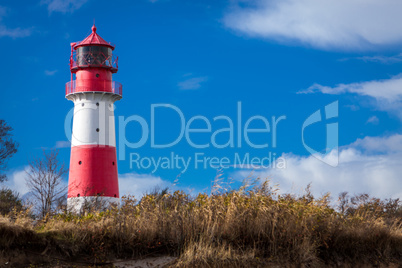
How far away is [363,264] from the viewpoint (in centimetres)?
1433

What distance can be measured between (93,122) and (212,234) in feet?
67.2

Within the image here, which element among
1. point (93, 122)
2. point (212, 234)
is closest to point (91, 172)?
point (93, 122)

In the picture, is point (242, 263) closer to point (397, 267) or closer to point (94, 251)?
point (94, 251)

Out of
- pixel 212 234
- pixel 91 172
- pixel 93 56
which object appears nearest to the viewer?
pixel 212 234

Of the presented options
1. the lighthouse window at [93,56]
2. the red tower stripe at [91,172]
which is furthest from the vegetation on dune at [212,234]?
the lighthouse window at [93,56]

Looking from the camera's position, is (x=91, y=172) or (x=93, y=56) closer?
(x=91, y=172)

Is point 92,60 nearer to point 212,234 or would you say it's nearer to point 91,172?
point 91,172

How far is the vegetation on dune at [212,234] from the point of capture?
A: 484 inches

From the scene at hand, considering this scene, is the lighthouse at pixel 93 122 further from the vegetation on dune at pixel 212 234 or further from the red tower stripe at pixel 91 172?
the vegetation on dune at pixel 212 234

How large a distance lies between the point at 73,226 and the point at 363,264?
8060mm

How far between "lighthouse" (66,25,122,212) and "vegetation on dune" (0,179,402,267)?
16.1 meters

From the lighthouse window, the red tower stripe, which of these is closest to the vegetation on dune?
the red tower stripe

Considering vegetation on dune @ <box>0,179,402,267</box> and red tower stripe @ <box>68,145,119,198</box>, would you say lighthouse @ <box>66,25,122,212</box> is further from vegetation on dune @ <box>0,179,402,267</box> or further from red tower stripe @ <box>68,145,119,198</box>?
vegetation on dune @ <box>0,179,402,267</box>

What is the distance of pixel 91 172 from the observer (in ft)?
101
